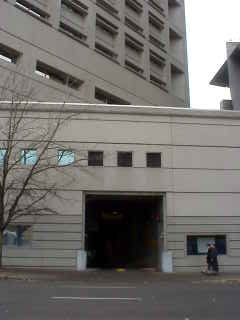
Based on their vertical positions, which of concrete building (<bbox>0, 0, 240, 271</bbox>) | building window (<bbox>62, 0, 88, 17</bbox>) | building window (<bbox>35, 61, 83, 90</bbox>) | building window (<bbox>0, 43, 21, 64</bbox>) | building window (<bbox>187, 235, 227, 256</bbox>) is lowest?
building window (<bbox>187, 235, 227, 256</bbox>)

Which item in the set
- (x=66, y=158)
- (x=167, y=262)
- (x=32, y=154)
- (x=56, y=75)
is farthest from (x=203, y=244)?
(x=56, y=75)

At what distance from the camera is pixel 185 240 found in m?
23.3

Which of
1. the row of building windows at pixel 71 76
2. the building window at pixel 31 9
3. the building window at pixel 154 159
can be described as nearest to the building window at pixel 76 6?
the row of building windows at pixel 71 76

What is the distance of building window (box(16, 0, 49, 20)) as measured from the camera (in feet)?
114

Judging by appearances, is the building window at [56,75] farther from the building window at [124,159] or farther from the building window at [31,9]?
the building window at [124,159]

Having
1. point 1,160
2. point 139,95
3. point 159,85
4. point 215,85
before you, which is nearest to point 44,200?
point 1,160

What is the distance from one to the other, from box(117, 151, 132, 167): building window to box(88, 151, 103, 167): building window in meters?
0.99

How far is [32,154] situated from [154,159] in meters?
6.71

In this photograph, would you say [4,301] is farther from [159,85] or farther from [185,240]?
[159,85]

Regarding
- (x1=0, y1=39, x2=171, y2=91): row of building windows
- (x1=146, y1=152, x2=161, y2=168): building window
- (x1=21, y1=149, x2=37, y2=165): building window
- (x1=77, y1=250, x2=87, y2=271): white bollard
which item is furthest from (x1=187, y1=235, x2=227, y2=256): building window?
(x1=0, y1=39, x2=171, y2=91): row of building windows

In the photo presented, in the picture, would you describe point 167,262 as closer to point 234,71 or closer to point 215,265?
point 215,265

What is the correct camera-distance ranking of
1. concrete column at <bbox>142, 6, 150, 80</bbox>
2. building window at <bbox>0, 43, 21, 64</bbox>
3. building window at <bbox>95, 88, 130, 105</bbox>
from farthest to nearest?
concrete column at <bbox>142, 6, 150, 80</bbox>, building window at <bbox>95, 88, 130, 105</bbox>, building window at <bbox>0, 43, 21, 64</bbox>

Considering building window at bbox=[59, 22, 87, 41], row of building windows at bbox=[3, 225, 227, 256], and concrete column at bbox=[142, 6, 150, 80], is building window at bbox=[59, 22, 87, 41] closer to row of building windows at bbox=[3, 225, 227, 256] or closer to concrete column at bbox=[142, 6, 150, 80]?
concrete column at bbox=[142, 6, 150, 80]

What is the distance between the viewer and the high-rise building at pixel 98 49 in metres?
34.0
